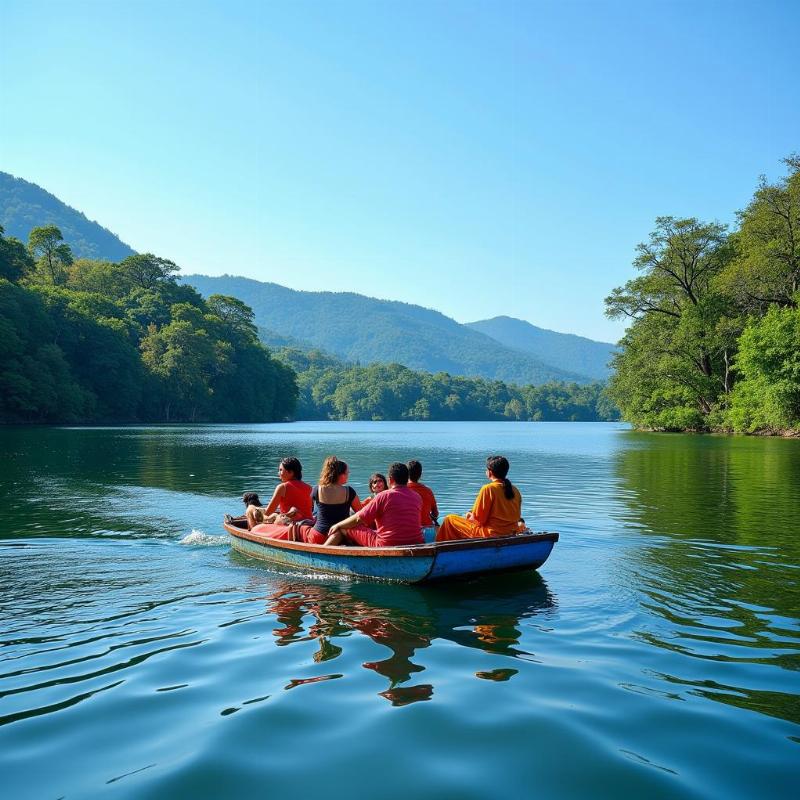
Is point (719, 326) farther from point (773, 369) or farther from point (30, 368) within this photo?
point (30, 368)

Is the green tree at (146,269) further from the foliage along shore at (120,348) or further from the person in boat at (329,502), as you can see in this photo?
the person in boat at (329,502)

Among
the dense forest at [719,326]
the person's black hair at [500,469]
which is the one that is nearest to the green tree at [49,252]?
the dense forest at [719,326]

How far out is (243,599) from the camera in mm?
9094

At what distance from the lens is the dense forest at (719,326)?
163 ft

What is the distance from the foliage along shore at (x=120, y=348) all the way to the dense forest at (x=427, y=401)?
163 feet

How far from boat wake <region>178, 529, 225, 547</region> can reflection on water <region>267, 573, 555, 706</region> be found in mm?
3457

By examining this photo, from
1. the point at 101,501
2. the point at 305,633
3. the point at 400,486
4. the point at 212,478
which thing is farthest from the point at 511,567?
the point at 212,478

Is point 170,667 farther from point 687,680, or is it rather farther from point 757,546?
point 757,546

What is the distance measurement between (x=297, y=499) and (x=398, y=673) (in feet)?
19.9

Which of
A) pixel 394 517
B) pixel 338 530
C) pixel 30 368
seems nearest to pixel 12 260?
pixel 30 368

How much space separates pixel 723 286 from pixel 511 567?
50.5 metres

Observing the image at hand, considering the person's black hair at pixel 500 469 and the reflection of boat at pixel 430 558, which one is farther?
the person's black hair at pixel 500 469

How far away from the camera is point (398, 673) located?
6.21 m

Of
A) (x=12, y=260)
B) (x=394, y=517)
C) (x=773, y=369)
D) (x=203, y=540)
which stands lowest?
(x=203, y=540)
